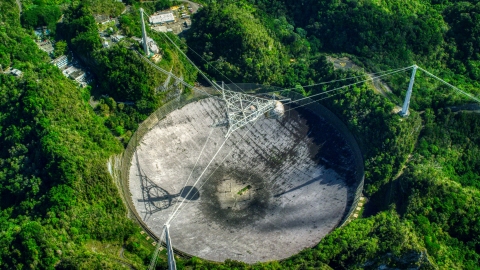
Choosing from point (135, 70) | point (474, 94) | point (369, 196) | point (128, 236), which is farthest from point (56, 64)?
point (474, 94)

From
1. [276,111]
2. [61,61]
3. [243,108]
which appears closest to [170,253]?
[243,108]

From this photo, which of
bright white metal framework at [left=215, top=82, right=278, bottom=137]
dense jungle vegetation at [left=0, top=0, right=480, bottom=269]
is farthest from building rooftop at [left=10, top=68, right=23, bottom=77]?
bright white metal framework at [left=215, top=82, right=278, bottom=137]

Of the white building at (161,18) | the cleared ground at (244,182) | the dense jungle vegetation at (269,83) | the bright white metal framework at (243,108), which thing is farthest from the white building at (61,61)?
the bright white metal framework at (243,108)

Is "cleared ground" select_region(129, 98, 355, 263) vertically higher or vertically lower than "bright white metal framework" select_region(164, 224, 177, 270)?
lower

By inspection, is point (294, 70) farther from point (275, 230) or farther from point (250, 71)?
point (275, 230)

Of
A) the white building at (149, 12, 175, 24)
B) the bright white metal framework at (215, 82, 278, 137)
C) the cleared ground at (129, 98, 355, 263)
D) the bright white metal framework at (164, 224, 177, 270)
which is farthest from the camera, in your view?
the white building at (149, 12, 175, 24)

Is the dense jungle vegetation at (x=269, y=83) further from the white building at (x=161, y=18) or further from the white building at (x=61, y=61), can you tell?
the white building at (x=161, y=18)

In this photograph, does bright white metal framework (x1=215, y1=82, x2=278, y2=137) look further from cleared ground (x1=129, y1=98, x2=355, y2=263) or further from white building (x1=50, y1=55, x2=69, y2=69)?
white building (x1=50, y1=55, x2=69, y2=69)
